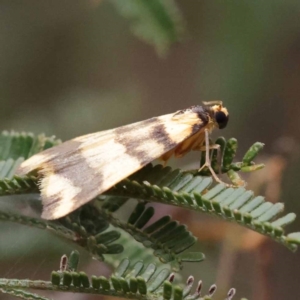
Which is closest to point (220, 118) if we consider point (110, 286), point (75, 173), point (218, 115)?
point (218, 115)

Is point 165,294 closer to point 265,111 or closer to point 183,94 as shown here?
point 265,111

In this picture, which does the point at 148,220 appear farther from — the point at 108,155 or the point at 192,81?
the point at 192,81

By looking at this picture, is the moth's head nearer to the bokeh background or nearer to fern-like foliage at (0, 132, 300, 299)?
fern-like foliage at (0, 132, 300, 299)

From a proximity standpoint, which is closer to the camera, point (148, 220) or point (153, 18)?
point (148, 220)

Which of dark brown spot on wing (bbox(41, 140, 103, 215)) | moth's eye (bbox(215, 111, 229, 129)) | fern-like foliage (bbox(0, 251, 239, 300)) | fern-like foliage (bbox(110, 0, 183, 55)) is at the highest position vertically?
fern-like foliage (bbox(110, 0, 183, 55))

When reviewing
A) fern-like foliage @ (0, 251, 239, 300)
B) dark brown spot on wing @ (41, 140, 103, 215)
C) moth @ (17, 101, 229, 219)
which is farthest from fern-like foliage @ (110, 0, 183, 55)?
fern-like foliage @ (0, 251, 239, 300)

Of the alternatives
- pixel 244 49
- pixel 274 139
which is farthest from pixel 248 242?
pixel 244 49

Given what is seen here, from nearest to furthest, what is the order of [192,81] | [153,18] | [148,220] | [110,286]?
1. [110,286]
2. [148,220]
3. [153,18]
4. [192,81]

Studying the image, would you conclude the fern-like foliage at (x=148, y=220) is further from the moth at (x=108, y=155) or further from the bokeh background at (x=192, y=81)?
the bokeh background at (x=192, y=81)
